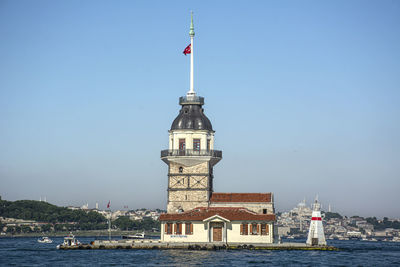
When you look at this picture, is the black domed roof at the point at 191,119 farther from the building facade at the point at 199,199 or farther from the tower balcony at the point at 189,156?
the tower balcony at the point at 189,156

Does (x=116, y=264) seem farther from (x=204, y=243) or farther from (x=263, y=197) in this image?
(x=263, y=197)

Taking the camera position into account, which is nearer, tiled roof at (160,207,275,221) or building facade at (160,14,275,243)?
tiled roof at (160,207,275,221)

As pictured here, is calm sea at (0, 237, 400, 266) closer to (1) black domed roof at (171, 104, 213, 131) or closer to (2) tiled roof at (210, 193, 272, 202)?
(2) tiled roof at (210, 193, 272, 202)

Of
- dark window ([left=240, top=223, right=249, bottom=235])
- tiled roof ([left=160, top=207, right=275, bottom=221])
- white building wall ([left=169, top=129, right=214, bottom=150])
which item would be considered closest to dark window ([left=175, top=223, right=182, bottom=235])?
tiled roof ([left=160, top=207, right=275, bottom=221])

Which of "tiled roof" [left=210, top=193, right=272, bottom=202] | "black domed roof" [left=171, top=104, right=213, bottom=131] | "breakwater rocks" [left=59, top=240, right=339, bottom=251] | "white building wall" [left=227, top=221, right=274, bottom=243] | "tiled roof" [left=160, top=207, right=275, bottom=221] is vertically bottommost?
"breakwater rocks" [left=59, top=240, right=339, bottom=251]

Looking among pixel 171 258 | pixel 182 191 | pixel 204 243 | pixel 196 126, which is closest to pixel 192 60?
pixel 196 126

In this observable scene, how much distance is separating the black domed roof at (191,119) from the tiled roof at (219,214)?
10718 millimetres

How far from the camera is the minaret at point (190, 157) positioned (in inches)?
3541

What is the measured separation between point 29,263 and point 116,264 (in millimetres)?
9923

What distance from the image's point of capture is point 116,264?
68.6 meters

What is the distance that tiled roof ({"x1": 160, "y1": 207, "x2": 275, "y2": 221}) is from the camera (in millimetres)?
83938

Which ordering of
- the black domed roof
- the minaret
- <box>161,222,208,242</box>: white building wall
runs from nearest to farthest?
<box>161,222,208,242</box>: white building wall < the minaret < the black domed roof

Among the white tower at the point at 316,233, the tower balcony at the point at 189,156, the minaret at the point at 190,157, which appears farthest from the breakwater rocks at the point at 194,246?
the tower balcony at the point at 189,156

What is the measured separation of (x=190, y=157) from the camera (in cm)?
8988
